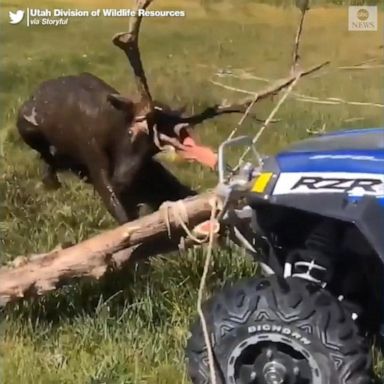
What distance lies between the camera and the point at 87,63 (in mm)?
1753

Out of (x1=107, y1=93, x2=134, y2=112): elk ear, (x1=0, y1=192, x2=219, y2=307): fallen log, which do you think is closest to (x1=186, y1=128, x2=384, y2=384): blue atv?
(x1=0, y1=192, x2=219, y2=307): fallen log

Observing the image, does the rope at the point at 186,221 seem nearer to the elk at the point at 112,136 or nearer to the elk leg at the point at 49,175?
the elk at the point at 112,136

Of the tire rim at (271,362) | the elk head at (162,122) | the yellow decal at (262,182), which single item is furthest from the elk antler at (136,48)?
the tire rim at (271,362)

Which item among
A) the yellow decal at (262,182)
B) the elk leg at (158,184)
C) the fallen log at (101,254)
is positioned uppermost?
the yellow decal at (262,182)

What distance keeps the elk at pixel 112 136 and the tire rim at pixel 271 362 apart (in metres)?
0.40

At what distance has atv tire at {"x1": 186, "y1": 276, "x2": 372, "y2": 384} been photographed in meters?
1.38

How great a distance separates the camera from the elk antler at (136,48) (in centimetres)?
172

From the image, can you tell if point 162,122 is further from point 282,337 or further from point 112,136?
point 282,337

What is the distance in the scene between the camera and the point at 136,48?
174 centimetres

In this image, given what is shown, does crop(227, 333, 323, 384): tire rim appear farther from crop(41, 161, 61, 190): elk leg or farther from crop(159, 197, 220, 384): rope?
crop(41, 161, 61, 190): elk leg

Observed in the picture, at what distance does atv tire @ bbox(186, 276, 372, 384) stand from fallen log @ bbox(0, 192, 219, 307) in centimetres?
28

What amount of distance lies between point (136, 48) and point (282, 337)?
0.58 m

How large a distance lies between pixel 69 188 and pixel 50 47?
238 mm

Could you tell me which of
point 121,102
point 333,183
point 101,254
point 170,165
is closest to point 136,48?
point 121,102
